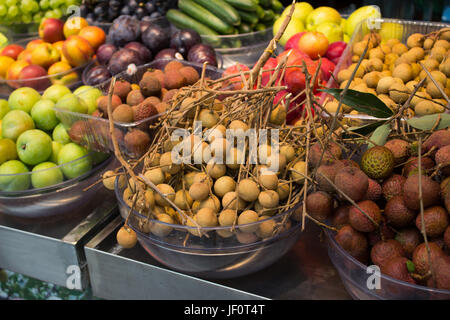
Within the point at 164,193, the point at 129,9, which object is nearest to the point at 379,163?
the point at 164,193

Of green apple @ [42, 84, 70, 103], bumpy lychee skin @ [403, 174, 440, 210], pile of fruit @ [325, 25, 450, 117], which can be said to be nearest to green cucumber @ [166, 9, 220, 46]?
pile of fruit @ [325, 25, 450, 117]

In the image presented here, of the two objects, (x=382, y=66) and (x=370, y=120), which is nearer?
(x=370, y=120)

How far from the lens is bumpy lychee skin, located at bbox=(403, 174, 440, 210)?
0.61 metres

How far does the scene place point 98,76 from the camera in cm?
137

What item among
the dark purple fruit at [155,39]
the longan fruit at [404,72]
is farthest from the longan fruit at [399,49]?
the dark purple fruit at [155,39]

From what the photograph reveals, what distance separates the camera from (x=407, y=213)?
63 cm

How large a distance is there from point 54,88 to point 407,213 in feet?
3.34

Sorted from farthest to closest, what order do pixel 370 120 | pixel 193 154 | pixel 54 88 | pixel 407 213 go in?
pixel 54 88
pixel 370 120
pixel 193 154
pixel 407 213

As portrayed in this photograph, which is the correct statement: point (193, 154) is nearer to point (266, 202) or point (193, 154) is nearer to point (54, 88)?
point (266, 202)

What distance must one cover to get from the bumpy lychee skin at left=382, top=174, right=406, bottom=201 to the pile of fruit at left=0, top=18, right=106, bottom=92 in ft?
3.83

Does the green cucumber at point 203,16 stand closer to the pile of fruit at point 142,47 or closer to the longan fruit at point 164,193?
the pile of fruit at point 142,47

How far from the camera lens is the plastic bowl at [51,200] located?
3.30ft
